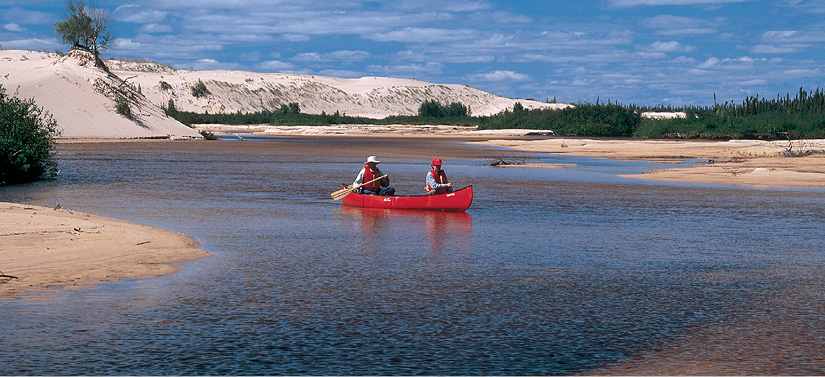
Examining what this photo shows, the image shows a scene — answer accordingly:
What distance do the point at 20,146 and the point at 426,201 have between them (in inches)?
602

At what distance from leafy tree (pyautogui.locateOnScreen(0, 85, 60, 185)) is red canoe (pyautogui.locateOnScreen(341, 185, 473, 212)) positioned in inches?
514

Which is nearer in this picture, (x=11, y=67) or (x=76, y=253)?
(x=76, y=253)

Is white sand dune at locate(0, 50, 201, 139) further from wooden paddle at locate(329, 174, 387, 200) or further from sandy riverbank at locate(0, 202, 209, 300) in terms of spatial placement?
sandy riverbank at locate(0, 202, 209, 300)

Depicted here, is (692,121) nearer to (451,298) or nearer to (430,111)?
(430,111)

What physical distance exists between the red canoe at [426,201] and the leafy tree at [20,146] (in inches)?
514

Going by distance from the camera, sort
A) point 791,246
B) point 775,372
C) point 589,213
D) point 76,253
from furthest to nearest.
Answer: point 589,213, point 791,246, point 76,253, point 775,372

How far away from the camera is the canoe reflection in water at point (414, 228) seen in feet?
50.5

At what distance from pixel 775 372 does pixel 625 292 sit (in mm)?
3610

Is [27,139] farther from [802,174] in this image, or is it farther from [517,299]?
[802,174]

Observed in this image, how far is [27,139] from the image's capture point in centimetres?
2986

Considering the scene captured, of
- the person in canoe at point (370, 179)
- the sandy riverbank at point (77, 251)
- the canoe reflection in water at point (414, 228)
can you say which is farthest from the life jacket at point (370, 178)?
the sandy riverbank at point (77, 251)

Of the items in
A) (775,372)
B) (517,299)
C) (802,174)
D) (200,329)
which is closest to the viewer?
(775,372)

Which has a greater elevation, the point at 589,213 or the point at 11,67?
the point at 11,67

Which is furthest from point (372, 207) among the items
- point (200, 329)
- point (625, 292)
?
point (200, 329)
